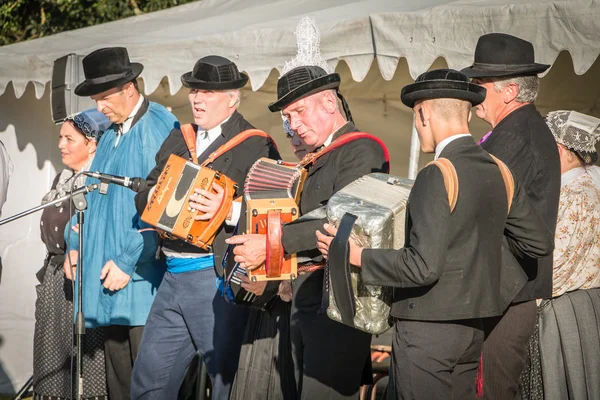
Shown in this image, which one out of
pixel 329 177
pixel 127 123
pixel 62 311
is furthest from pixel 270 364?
pixel 62 311

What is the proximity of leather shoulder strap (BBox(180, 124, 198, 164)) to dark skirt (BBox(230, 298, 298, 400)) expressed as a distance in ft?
3.00

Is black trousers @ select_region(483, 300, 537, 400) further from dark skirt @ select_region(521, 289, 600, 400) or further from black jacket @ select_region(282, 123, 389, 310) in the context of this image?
black jacket @ select_region(282, 123, 389, 310)

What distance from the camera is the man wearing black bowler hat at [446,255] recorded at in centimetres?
323

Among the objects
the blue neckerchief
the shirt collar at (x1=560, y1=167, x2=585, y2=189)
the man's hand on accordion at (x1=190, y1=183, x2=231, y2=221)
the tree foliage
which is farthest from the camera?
the tree foliage

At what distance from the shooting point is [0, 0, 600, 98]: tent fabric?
4375mm

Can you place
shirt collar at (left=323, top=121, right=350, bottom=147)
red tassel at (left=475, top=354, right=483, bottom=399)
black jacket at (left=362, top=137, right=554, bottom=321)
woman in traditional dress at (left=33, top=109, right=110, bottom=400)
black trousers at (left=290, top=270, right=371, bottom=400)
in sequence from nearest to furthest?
black jacket at (left=362, top=137, right=554, bottom=321) < red tassel at (left=475, top=354, right=483, bottom=399) < black trousers at (left=290, top=270, right=371, bottom=400) < shirt collar at (left=323, top=121, right=350, bottom=147) < woman in traditional dress at (left=33, top=109, right=110, bottom=400)

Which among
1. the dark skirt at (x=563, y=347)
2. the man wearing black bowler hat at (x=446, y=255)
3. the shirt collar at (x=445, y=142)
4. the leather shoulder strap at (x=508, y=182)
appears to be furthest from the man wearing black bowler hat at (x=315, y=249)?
the dark skirt at (x=563, y=347)

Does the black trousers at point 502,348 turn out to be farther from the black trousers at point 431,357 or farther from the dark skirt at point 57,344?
the dark skirt at point 57,344

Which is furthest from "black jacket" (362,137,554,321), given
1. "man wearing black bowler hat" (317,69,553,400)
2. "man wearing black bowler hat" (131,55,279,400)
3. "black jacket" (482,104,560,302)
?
"man wearing black bowler hat" (131,55,279,400)

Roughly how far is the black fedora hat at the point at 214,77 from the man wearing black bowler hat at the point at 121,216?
640 mm

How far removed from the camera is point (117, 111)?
535cm

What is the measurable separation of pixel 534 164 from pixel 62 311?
11.6ft

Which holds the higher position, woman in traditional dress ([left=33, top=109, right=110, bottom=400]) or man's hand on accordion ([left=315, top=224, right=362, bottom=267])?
man's hand on accordion ([left=315, top=224, right=362, bottom=267])

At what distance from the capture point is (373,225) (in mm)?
3387
